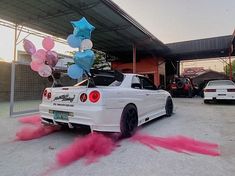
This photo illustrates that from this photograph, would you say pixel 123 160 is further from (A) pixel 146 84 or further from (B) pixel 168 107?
(B) pixel 168 107

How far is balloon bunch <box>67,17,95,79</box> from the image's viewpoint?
11.6 ft

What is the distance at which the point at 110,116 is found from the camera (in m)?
3.72

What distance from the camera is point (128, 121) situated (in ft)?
13.8

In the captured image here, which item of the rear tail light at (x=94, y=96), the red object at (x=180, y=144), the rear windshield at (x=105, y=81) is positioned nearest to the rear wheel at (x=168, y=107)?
the red object at (x=180, y=144)

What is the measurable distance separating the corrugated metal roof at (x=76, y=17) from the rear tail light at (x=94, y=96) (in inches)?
257

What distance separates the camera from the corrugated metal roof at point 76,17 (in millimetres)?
9443

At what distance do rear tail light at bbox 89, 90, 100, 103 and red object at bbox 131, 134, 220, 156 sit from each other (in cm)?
117

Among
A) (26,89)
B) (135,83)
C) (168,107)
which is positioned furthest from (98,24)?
(135,83)

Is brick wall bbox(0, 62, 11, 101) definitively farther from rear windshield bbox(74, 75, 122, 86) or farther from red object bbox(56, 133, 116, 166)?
red object bbox(56, 133, 116, 166)

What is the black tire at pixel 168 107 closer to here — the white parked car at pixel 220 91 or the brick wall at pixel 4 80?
the white parked car at pixel 220 91

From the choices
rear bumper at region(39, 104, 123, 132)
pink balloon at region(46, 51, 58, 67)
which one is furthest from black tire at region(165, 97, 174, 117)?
pink balloon at region(46, 51, 58, 67)

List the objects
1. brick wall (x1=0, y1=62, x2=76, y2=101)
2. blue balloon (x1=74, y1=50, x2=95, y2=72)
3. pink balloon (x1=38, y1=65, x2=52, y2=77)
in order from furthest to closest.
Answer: brick wall (x1=0, y1=62, x2=76, y2=101) → pink balloon (x1=38, y1=65, x2=52, y2=77) → blue balloon (x1=74, y1=50, x2=95, y2=72)

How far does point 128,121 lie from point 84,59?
1575 millimetres

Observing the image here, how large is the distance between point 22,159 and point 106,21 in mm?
9837
